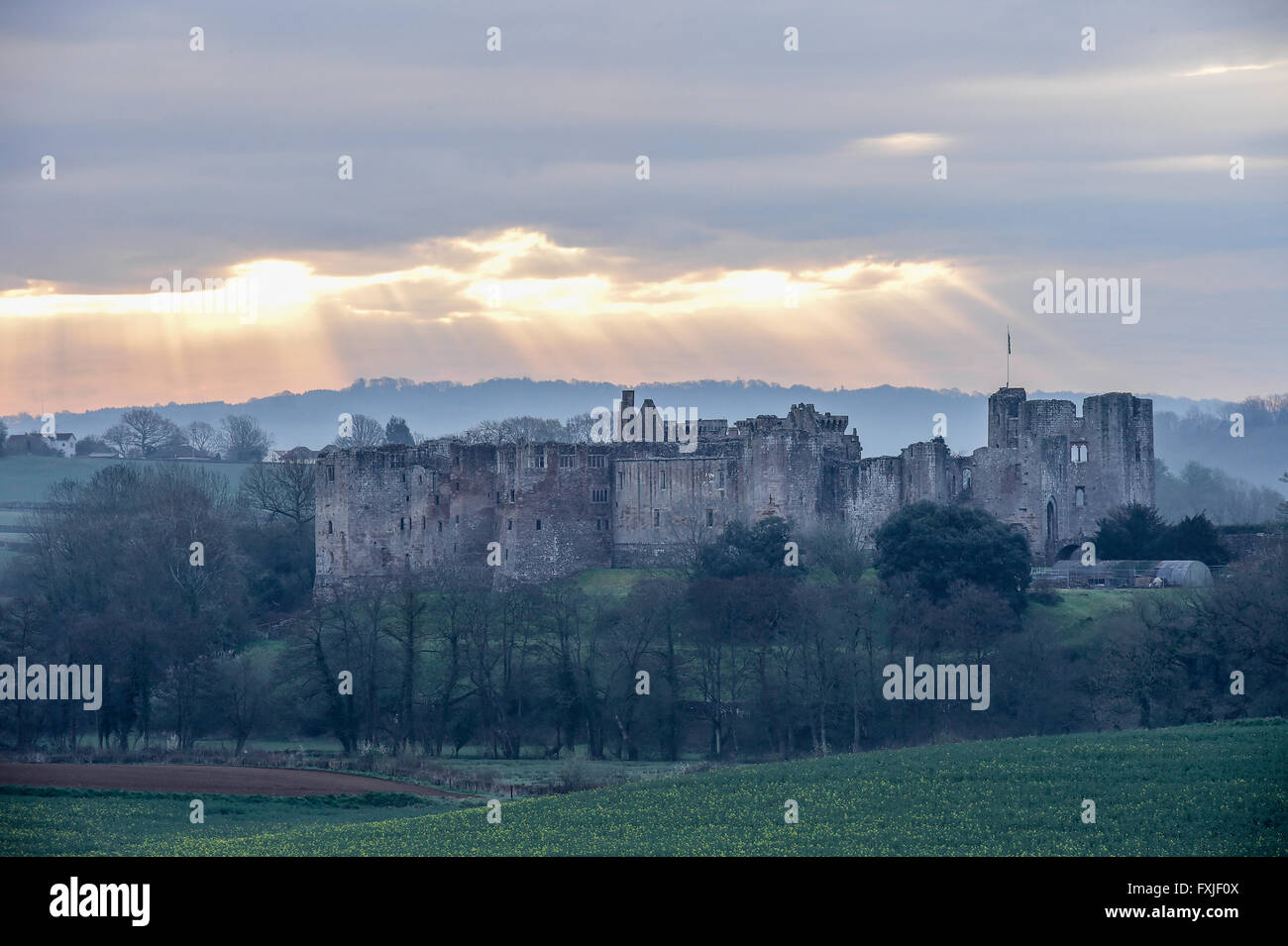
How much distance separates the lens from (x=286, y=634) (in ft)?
211

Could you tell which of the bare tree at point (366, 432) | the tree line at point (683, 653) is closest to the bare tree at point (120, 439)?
the bare tree at point (366, 432)

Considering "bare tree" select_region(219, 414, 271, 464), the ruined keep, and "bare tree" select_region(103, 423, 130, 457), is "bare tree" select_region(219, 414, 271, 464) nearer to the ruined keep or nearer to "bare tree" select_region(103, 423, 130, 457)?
"bare tree" select_region(103, 423, 130, 457)

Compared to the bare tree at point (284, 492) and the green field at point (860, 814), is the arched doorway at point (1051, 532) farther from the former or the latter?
the bare tree at point (284, 492)

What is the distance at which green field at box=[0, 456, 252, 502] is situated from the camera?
344 feet

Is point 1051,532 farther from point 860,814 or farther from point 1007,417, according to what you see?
point 860,814

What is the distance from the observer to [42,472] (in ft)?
367

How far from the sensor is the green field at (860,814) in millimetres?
29359

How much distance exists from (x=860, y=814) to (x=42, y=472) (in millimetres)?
90011

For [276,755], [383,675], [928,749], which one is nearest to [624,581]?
[383,675]

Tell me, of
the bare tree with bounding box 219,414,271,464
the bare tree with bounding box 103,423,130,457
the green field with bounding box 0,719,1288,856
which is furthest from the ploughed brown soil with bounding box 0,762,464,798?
the bare tree with bounding box 103,423,130,457

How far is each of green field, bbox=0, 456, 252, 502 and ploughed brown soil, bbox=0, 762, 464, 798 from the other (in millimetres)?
58766

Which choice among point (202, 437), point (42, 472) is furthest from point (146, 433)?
point (42, 472)

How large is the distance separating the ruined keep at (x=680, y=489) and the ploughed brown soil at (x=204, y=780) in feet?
66.6
